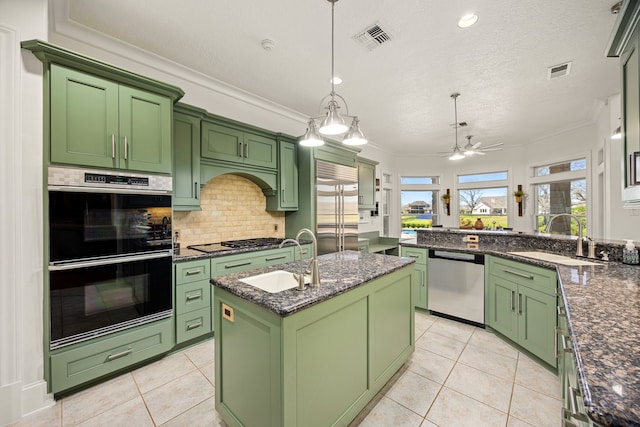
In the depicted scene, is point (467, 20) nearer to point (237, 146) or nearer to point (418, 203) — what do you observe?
point (237, 146)

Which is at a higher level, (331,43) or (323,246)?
(331,43)

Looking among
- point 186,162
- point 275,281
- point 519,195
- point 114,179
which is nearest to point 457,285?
point 275,281

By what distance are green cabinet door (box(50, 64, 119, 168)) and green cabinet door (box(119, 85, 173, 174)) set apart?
0.19ft

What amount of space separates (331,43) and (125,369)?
11.2 ft

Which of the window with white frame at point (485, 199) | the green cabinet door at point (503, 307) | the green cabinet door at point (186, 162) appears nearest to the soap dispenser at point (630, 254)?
the green cabinet door at point (503, 307)

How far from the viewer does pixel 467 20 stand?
2.17 meters

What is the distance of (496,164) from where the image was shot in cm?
642

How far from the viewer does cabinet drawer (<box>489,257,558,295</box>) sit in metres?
2.22

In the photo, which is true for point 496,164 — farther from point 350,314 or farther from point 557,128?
point 350,314

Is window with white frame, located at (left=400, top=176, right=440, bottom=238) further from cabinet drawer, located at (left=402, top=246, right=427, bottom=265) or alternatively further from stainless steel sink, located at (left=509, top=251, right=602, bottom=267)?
stainless steel sink, located at (left=509, top=251, right=602, bottom=267)

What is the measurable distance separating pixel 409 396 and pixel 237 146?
10.00 feet

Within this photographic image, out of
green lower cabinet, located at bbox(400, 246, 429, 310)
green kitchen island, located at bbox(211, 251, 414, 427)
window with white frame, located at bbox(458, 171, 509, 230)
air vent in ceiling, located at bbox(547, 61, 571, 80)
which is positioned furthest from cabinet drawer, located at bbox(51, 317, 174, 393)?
window with white frame, located at bbox(458, 171, 509, 230)

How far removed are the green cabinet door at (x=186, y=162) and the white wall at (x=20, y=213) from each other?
1.00m

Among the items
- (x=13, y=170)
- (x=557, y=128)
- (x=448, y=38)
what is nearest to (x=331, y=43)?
(x=448, y=38)
